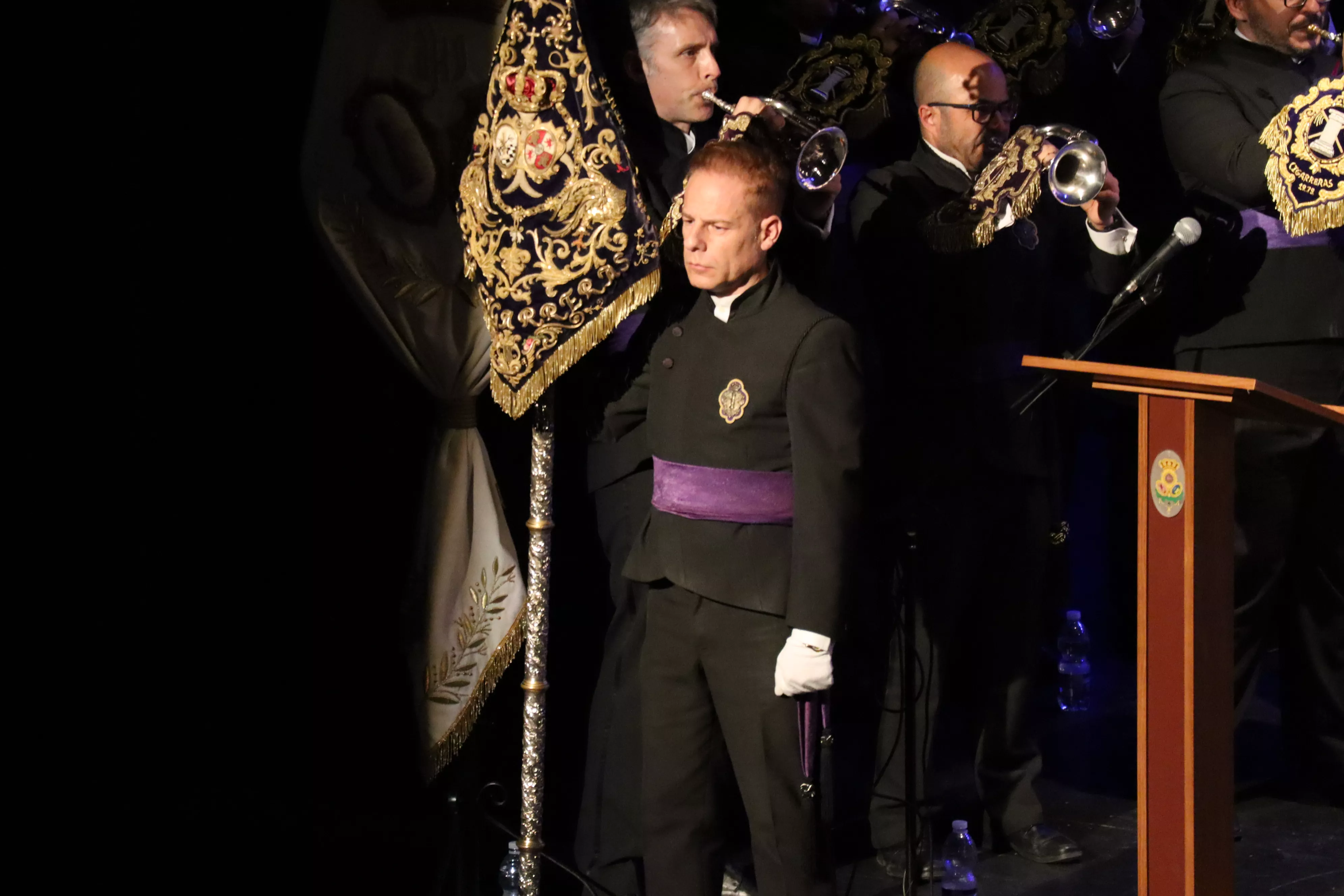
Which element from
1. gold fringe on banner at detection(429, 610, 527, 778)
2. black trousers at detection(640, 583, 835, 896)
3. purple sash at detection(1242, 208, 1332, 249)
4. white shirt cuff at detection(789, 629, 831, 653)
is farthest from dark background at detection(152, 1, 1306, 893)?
purple sash at detection(1242, 208, 1332, 249)

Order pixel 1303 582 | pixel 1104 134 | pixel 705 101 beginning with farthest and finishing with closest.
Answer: pixel 1104 134 < pixel 1303 582 < pixel 705 101

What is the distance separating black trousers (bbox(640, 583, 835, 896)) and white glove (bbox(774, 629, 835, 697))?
8cm

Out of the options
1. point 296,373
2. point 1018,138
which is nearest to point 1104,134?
point 1018,138

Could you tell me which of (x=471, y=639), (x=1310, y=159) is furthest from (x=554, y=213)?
(x=1310, y=159)

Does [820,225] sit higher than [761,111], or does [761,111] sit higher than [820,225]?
[761,111]

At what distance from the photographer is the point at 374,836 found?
380cm

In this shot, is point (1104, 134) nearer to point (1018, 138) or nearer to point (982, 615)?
point (1018, 138)

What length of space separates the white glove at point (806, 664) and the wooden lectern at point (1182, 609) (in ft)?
1.92

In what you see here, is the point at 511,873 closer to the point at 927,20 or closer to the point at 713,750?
the point at 713,750

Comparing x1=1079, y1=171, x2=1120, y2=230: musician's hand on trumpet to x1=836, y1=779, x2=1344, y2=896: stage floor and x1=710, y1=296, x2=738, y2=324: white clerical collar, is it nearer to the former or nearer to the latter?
x1=710, y1=296, x2=738, y2=324: white clerical collar

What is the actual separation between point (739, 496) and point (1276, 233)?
188cm

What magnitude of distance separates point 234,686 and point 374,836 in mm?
563

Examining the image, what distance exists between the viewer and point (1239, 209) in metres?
4.16

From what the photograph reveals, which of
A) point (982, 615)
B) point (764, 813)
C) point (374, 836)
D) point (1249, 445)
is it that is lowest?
point (374, 836)
